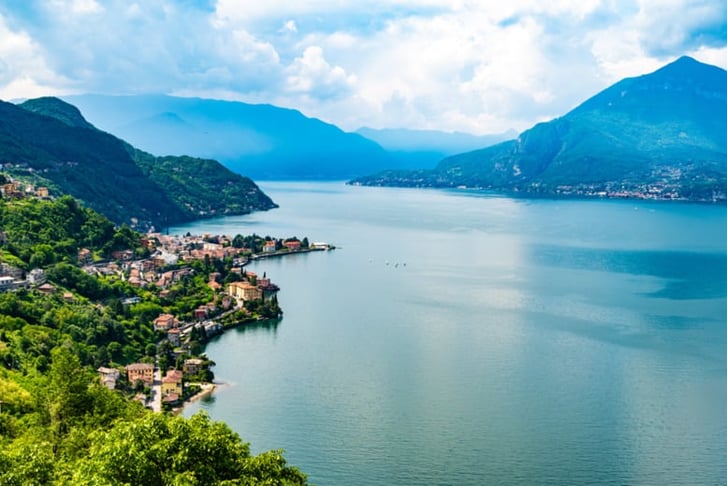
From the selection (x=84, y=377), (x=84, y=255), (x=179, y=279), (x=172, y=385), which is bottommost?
(x=172, y=385)

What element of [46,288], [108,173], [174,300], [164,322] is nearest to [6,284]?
[46,288]

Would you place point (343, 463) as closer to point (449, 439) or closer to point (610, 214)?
point (449, 439)

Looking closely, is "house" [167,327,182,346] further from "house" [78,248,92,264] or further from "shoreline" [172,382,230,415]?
"house" [78,248,92,264]

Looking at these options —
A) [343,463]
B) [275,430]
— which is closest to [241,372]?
[275,430]

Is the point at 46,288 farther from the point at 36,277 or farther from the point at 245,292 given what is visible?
the point at 245,292

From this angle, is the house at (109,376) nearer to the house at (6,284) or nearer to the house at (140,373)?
the house at (140,373)

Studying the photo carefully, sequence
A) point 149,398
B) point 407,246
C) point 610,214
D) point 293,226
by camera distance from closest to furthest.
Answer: point 149,398 → point 407,246 → point 293,226 → point 610,214
